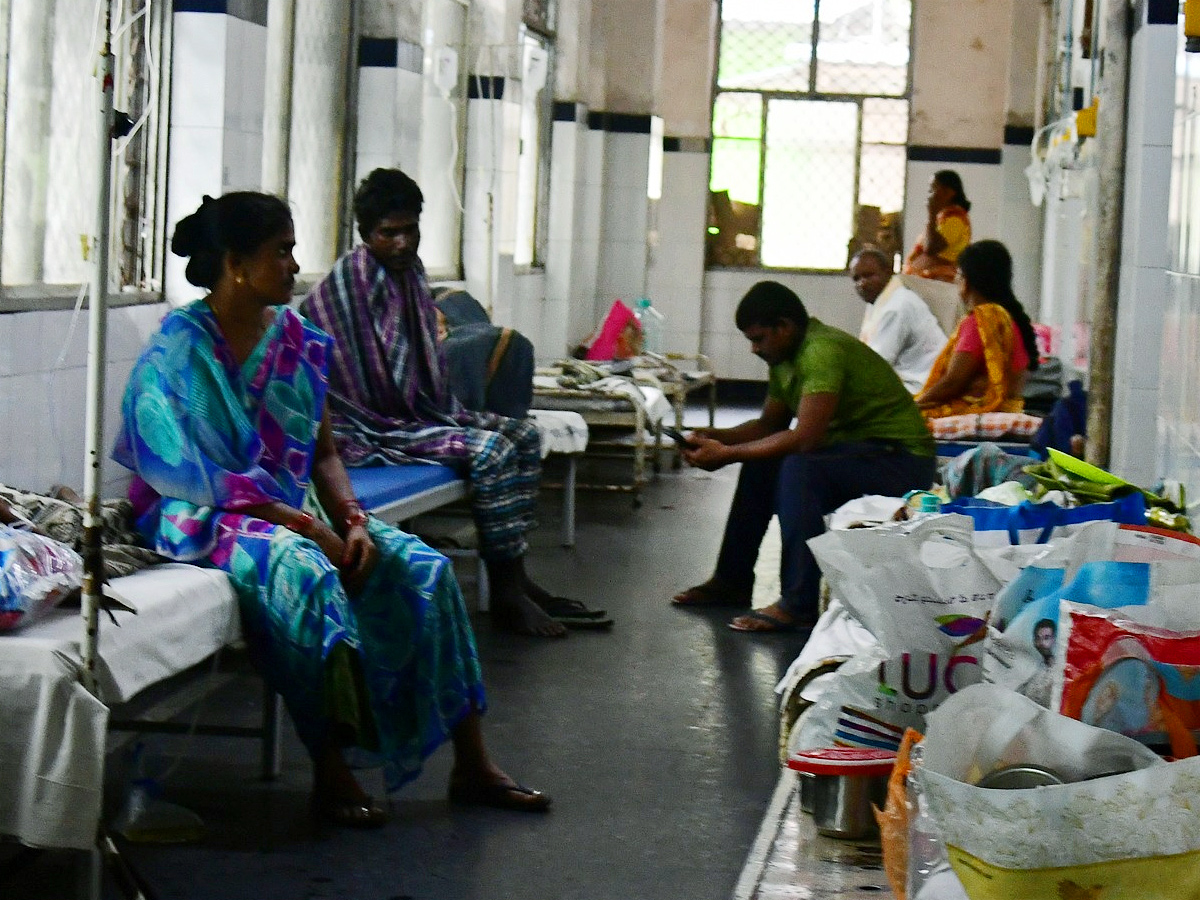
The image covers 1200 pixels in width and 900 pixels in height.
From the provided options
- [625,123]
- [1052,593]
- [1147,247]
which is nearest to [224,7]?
[1147,247]

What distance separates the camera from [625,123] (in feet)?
44.9

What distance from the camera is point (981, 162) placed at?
47.5 feet

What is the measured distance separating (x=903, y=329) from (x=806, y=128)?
Result: 22.2 feet

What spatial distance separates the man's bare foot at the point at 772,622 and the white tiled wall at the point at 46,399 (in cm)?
222

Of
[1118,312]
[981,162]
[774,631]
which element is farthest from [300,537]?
[981,162]

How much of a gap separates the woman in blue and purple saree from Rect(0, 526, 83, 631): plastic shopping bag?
1.49 feet

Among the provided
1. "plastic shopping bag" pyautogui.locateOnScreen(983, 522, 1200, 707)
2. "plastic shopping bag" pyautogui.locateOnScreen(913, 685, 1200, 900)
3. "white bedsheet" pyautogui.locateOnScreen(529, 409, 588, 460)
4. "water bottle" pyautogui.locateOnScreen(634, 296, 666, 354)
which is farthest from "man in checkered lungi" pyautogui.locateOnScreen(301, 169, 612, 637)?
"water bottle" pyautogui.locateOnScreen(634, 296, 666, 354)

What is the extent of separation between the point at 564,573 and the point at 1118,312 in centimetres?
252

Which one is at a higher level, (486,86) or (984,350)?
(486,86)

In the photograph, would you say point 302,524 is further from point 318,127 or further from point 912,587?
point 318,127

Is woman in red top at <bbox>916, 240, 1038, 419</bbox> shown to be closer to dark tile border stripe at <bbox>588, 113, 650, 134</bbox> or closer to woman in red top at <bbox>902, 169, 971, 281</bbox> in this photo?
woman in red top at <bbox>902, 169, 971, 281</bbox>

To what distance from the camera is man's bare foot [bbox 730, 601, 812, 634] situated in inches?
243

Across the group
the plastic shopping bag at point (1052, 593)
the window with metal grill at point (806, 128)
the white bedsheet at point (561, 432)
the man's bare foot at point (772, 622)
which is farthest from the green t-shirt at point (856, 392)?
the window with metal grill at point (806, 128)

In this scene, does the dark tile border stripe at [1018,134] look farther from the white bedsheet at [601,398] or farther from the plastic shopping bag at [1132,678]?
the plastic shopping bag at [1132,678]
